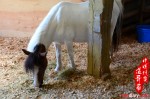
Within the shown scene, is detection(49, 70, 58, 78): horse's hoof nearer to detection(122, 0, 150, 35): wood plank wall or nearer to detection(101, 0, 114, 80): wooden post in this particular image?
detection(101, 0, 114, 80): wooden post

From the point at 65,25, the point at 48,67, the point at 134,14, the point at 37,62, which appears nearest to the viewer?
the point at 37,62

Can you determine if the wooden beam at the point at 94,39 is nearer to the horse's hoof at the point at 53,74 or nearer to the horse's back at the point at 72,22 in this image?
the horse's back at the point at 72,22

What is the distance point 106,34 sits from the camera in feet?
7.95

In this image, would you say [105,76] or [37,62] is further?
[105,76]

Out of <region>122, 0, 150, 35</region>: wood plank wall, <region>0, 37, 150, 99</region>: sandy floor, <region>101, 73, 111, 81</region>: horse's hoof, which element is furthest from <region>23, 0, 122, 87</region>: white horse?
<region>122, 0, 150, 35</region>: wood plank wall

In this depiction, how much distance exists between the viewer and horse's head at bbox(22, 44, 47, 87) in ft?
7.29

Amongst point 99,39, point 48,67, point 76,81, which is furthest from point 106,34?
point 48,67

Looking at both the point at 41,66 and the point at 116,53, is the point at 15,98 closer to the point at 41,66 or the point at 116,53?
the point at 41,66

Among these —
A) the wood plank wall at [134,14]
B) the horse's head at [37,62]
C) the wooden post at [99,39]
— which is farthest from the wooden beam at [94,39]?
the wood plank wall at [134,14]

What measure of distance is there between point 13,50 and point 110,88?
1.50 meters

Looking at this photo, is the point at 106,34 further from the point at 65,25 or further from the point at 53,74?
the point at 53,74

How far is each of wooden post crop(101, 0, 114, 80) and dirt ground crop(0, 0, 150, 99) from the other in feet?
0.35

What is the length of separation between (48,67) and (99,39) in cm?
75

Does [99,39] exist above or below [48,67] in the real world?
above
